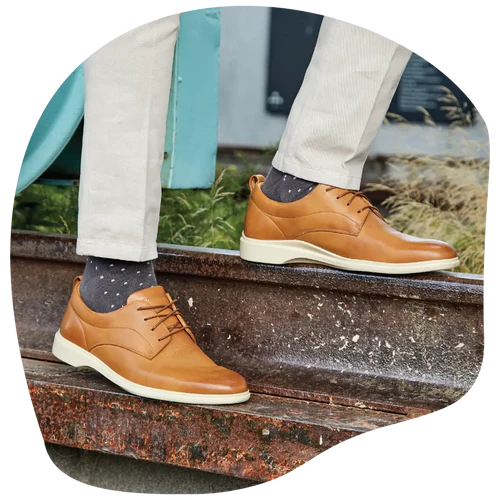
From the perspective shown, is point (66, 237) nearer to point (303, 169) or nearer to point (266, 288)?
point (266, 288)

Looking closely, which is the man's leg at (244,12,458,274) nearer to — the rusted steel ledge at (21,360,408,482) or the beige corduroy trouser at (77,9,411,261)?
the beige corduroy trouser at (77,9,411,261)

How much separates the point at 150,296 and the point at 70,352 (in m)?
0.22

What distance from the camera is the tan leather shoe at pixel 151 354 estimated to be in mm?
1365

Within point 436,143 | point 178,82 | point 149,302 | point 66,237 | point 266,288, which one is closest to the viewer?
point 149,302

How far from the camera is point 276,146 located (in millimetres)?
3553

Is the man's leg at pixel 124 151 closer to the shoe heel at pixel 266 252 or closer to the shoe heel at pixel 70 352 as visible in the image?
the shoe heel at pixel 70 352

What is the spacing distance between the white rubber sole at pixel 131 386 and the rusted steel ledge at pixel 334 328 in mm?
168

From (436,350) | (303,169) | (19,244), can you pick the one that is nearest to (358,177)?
(303,169)

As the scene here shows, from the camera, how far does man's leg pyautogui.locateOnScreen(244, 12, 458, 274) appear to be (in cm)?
141

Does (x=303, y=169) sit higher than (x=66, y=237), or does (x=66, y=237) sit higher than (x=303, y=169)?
(x=303, y=169)

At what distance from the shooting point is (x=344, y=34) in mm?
1406

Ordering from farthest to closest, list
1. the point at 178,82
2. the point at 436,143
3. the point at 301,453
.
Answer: the point at 436,143
the point at 178,82
the point at 301,453

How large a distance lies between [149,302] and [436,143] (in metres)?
2.21

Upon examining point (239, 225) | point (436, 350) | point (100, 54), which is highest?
point (100, 54)
